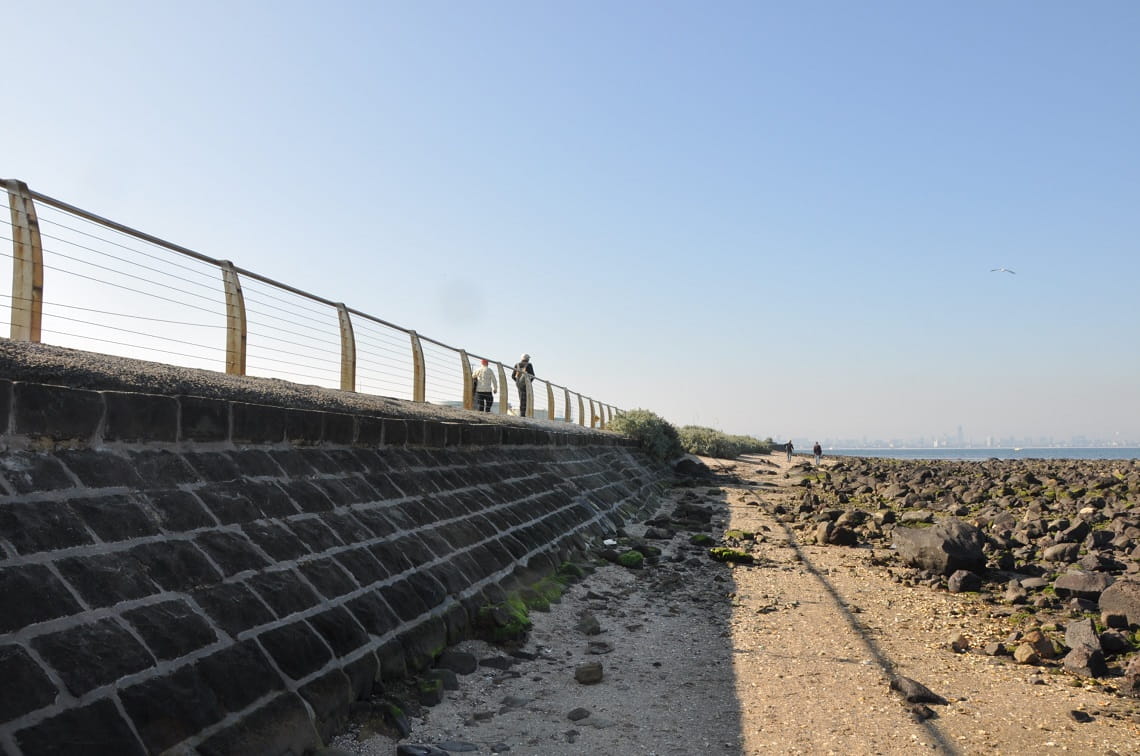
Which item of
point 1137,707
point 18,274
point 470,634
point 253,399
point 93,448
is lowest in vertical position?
point 1137,707

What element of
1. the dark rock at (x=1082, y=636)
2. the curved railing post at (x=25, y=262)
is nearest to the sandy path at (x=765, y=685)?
the dark rock at (x=1082, y=636)

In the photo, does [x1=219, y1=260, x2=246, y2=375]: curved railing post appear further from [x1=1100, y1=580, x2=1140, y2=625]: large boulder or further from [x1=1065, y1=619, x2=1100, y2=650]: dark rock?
[x1=1100, y1=580, x2=1140, y2=625]: large boulder

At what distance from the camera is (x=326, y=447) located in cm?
565

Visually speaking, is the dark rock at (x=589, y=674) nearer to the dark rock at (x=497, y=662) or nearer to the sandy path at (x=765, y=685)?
the sandy path at (x=765, y=685)

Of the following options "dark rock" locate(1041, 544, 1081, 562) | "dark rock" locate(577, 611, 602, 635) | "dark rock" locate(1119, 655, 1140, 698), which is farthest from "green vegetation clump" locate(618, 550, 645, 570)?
"dark rock" locate(1041, 544, 1081, 562)

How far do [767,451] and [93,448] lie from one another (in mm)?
53385

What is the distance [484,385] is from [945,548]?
9.87 m

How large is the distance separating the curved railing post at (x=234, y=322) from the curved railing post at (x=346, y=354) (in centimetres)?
228

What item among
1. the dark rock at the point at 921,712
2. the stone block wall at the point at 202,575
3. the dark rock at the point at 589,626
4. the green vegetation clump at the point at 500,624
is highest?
the stone block wall at the point at 202,575

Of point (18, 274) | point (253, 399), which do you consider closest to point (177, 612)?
point (253, 399)

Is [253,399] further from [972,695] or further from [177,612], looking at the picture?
[972,695]

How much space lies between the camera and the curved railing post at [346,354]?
32.8ft

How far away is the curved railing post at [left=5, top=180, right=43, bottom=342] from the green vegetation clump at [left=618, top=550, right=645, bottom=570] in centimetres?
644

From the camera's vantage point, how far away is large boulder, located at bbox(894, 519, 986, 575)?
29.6ft
